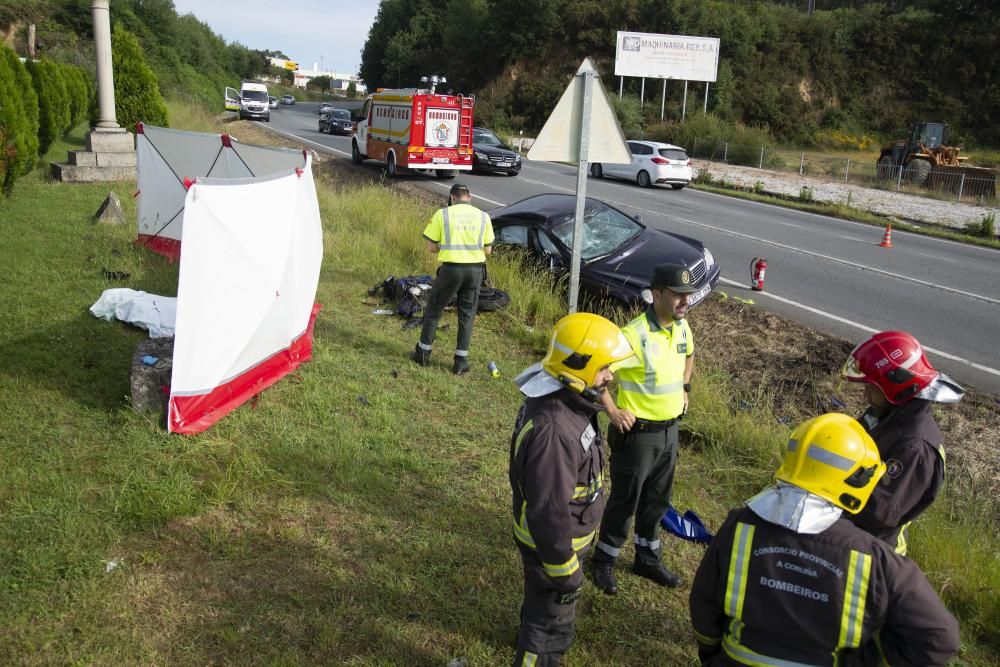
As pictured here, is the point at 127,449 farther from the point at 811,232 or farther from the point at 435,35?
the point at 435,35

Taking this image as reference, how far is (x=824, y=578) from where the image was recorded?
201cm

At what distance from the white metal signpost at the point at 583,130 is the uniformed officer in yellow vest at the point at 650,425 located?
173 cm

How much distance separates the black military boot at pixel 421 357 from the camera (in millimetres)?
6788

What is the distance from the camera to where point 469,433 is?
18.0 ft

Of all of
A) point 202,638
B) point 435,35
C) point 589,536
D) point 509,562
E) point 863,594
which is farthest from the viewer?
point 435,35

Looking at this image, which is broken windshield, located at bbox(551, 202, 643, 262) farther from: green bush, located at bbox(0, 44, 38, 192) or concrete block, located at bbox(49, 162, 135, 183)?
Result: concrete block, located at bbox(49, 162, 135, 183)

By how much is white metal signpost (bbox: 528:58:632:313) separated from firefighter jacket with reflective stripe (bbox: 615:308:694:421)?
1711 millimetres

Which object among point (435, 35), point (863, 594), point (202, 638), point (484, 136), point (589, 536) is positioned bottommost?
point (202, 638)

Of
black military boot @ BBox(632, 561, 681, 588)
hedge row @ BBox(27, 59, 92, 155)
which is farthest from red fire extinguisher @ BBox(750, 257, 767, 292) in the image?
hedge row @ BBox(27, 59, 92, 155)

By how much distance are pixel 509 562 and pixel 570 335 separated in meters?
1.77

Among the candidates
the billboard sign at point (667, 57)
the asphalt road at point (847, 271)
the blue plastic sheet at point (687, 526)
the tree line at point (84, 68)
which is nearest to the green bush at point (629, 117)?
the billboard sign at point (667, 57)

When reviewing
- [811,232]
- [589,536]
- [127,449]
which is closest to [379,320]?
[127,449]

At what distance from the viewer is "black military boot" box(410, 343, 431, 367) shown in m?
6.79

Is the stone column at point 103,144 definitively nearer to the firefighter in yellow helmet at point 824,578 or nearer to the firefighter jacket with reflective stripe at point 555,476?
the firefighter jacket with reflective stripe at point 555,476
